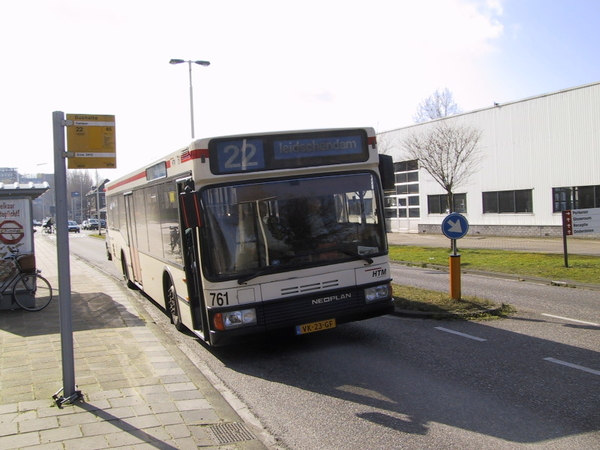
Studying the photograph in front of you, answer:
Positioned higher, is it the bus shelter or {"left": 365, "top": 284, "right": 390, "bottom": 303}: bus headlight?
the bus shelter

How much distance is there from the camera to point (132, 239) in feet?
40.9

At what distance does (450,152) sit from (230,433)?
28.2 metres

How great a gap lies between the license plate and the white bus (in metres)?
0.01

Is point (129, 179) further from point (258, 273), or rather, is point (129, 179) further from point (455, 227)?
point (455, 227)

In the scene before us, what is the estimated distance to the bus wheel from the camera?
9.00 m

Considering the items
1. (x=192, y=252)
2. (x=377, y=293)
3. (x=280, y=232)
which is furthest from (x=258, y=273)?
(x=377, y=293)

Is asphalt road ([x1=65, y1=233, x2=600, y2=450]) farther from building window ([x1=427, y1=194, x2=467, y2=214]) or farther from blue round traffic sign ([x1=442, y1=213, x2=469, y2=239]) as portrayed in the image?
building window ([x1=427, y1=194, x2=467, y2=214])

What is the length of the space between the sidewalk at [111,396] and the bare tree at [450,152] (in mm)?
22352

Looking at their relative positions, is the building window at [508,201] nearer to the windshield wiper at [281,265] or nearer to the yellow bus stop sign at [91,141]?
the windshield wiper at [281,265]

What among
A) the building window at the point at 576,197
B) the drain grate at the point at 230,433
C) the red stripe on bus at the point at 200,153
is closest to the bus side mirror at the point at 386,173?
the red stripe on bus at the point at 200,153

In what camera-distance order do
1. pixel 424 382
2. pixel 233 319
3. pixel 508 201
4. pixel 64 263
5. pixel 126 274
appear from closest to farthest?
1. pixel 64 263
2. pixel 424 382
3. pixel 233 319
4. pixel 126 274
5. pixel 508 201

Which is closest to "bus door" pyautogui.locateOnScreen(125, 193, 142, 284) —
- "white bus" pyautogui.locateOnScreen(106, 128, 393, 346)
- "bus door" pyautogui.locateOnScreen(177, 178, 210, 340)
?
"white bus" pyautogui.locateOnScreen(106, 128, 393, 346)

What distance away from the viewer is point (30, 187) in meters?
11.3

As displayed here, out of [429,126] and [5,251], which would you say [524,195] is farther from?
[5,251]
